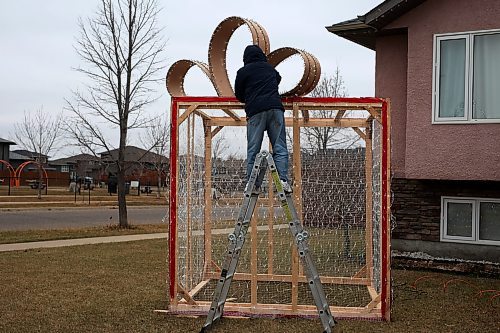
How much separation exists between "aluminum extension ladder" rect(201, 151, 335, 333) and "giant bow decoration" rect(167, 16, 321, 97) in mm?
1094

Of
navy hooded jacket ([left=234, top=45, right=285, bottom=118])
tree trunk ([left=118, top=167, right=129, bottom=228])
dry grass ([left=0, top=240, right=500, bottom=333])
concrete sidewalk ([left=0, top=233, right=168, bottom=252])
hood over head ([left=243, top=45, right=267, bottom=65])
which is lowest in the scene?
dry grass ([left=0, top=240, right=500, bottom=333])

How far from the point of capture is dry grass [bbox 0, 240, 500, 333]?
243 inches

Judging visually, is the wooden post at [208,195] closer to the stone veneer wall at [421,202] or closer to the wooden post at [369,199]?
the wooden post at [369,199]

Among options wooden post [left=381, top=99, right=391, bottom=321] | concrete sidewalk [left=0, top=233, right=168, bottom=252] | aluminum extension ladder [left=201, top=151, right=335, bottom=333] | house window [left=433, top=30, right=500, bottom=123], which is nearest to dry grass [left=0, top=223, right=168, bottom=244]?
concrete sidewalk [left=0, top=233, right=168, bottom=252]

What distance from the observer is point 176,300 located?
6.75 m

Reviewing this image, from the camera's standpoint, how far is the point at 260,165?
598cm

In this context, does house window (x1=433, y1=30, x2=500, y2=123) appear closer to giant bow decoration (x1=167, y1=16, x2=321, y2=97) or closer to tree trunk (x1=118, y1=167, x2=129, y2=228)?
giant bow decoration (x1=167, y1=16, x2=321, y2=97)

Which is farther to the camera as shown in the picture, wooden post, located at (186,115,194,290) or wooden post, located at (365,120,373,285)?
wooden post, located at (365,120,373,285)

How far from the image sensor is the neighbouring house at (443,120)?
360 inches

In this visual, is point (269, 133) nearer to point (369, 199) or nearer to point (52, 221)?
point (369, 199)

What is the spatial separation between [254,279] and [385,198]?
1.64 meters

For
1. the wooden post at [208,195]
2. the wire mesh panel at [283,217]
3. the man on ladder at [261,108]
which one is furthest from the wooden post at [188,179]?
the man on ladder at [261,108]

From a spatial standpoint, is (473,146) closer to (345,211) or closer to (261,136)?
(345,211)

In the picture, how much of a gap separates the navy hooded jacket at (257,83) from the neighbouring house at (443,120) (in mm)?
3994
